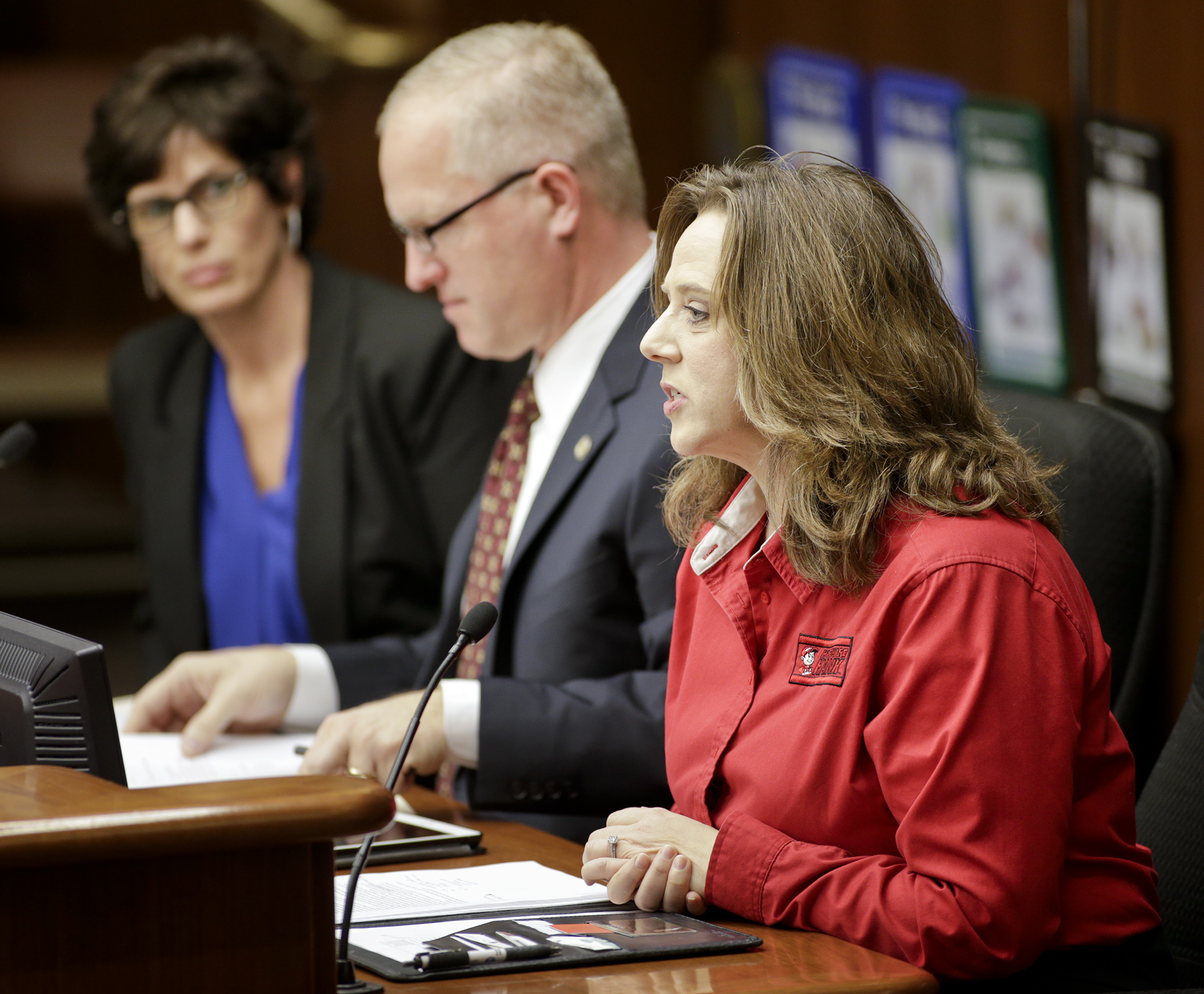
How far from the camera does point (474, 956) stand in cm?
101

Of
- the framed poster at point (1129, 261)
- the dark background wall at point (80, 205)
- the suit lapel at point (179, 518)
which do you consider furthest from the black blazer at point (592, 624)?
the dark background wall at point (80, 205)

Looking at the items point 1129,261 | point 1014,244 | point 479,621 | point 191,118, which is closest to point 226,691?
point 479,621

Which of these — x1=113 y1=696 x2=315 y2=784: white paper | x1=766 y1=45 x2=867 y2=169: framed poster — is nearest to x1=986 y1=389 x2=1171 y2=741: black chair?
x1=113 y1=696 x2=315 y2=784: white paper

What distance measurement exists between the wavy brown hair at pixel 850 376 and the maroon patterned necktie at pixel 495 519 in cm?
65

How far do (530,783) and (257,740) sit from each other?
46cm

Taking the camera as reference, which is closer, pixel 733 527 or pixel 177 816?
pixel 177 816

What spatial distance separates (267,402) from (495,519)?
2.84 ft

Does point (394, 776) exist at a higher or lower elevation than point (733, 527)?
lower

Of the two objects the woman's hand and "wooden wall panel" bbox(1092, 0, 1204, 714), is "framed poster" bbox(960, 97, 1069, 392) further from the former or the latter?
the woman's hand

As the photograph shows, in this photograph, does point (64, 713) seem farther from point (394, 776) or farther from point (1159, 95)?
point (1159, 95)

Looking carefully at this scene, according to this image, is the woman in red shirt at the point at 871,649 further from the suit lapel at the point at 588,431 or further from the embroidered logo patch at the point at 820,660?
the suit lapel at the point at 588,431

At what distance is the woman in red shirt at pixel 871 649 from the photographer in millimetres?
1037

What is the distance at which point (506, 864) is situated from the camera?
133 centimetres

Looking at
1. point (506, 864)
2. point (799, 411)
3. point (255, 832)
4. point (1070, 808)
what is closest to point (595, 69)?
point (799, 411)
